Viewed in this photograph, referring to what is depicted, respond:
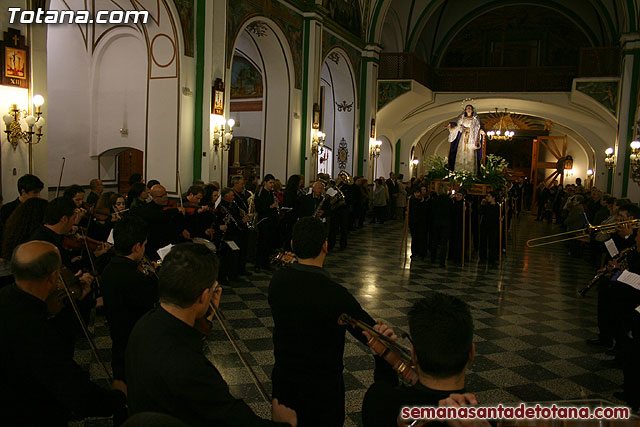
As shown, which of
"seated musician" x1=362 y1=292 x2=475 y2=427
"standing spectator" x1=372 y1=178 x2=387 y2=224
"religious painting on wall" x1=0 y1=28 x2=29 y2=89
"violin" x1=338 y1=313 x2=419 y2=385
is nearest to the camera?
"seated musician" x1=362 y1=292 x2=475 y2=427

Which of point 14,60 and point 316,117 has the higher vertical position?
point 316,117

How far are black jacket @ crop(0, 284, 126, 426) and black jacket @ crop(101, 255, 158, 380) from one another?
0.73 metres

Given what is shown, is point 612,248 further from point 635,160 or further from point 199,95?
point 635,160

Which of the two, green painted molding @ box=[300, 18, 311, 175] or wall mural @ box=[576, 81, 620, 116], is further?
wall mural @ box=[576, 81, 620, 116]

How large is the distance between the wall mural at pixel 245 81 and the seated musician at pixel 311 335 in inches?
749

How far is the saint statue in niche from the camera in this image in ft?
47.2

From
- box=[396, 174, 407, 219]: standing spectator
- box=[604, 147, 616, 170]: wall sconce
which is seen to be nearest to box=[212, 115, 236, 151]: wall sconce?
box=[396, 174, 407, 219]: standing spectator

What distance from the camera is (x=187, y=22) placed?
1137cm

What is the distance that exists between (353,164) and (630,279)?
51.8 feet

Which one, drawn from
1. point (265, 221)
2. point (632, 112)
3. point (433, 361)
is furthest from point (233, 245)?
point (632, 112)

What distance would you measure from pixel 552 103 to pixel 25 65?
1951 centimetres

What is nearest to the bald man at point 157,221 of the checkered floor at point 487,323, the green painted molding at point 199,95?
the checkered floor at point 487,323

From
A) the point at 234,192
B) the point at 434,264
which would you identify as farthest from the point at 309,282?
the point at 434,264

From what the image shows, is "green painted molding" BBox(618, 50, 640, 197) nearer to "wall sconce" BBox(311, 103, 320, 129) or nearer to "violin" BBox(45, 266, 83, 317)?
"wall sconce" BBox(311, 103, 320, 129)
